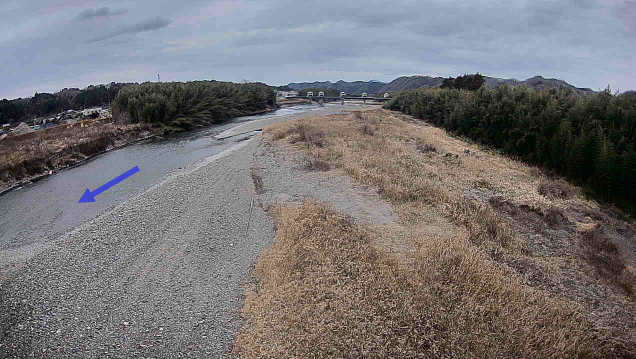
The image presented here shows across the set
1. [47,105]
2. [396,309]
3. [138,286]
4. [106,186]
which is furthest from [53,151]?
[47,105]

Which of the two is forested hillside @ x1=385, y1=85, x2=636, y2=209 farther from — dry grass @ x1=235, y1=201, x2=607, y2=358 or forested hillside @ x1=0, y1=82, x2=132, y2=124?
forested hillside @ x1=0, y1=82, x2=132, y2=124

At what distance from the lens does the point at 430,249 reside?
750cm

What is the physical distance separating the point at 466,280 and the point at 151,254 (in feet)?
17.7

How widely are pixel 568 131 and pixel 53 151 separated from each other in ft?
69.0

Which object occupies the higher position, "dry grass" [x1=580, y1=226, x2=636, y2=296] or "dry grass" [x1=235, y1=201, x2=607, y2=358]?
"dry grass" [x1=235, y1=201, x2=607, y2=358]

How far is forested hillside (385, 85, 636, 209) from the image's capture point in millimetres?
14469

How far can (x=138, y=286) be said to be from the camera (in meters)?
6.54

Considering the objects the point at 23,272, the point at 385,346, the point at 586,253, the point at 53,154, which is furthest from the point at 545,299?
the point at 53,154

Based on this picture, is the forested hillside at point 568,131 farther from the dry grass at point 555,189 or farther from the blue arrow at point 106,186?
the blue arrow at point 106,186

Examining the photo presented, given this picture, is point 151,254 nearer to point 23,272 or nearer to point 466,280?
point 23,272

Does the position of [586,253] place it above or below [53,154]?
below

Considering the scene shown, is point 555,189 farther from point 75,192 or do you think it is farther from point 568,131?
point 75,192

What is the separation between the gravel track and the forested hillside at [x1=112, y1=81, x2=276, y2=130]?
69.2ft

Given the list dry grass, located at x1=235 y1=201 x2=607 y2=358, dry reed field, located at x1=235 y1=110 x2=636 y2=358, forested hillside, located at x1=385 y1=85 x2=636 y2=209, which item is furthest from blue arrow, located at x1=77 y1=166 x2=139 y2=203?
forested hillside, located at x1=385 y1=85 x2=636 y2=209
